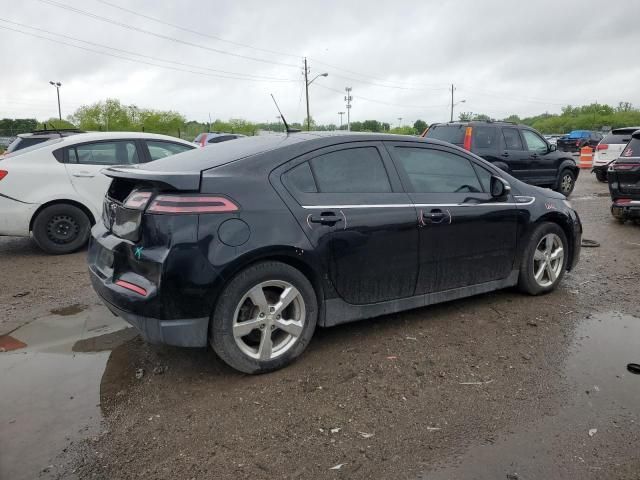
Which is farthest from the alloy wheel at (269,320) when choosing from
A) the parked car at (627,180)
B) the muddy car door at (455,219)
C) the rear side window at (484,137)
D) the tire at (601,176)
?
the tire at (601,176)

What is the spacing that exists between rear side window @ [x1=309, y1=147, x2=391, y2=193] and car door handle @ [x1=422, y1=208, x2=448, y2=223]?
14.2 inches

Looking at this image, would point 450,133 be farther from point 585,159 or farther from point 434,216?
point 585,159

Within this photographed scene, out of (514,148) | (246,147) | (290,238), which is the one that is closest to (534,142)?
(514,148)

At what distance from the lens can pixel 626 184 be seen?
8273 mm

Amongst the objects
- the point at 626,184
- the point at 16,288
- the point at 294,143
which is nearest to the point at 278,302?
the point at 294,143

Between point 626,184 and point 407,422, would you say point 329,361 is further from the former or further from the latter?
point 626,184

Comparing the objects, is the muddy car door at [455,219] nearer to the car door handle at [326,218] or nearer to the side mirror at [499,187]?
the side mirror at [499,187]

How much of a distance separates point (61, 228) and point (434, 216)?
5146 millimetres

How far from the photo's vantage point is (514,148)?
11.3 m

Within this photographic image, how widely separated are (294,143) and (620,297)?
356cm

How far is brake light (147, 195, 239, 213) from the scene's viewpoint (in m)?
3.03

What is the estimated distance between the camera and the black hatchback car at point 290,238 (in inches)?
119

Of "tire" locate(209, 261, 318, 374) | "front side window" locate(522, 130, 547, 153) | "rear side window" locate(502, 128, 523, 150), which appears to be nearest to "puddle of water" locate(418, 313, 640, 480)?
"tire" locate(209, 261, 318, 374)

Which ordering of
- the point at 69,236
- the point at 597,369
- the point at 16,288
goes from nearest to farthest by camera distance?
the point at 597,369, the point at 16,288, the point at 69,236
